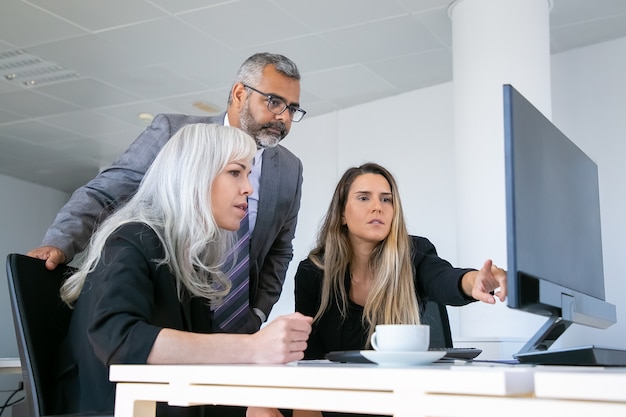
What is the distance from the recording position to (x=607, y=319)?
1633mm

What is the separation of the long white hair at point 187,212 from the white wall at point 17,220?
6749mm

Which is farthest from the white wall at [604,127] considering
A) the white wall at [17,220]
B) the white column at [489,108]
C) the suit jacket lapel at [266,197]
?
the white wall at [17,220]

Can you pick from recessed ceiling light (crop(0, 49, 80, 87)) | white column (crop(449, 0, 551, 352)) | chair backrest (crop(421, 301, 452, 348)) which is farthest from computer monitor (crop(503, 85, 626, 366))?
recessed ceiling light (crop(0, 49, 80, 87))

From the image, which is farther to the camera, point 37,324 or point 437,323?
point 437,323

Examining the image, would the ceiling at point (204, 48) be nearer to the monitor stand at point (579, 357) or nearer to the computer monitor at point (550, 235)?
the computer monitor at point (550, 235)

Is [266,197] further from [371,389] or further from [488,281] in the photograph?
[371,389]

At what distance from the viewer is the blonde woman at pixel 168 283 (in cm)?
108

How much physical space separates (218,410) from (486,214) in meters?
2.59

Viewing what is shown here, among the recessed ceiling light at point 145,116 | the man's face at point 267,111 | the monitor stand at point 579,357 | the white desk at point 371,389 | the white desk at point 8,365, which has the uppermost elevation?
the recessed ceiling light at point 145,116

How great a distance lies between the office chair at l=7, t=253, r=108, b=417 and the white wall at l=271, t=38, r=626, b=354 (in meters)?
2.71

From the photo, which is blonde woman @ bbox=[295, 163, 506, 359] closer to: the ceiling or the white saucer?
the white saucer

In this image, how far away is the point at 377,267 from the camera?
2309 mm

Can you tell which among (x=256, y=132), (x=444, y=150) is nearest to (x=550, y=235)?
(x=256, y=132)

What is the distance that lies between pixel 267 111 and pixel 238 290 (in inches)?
25.9
